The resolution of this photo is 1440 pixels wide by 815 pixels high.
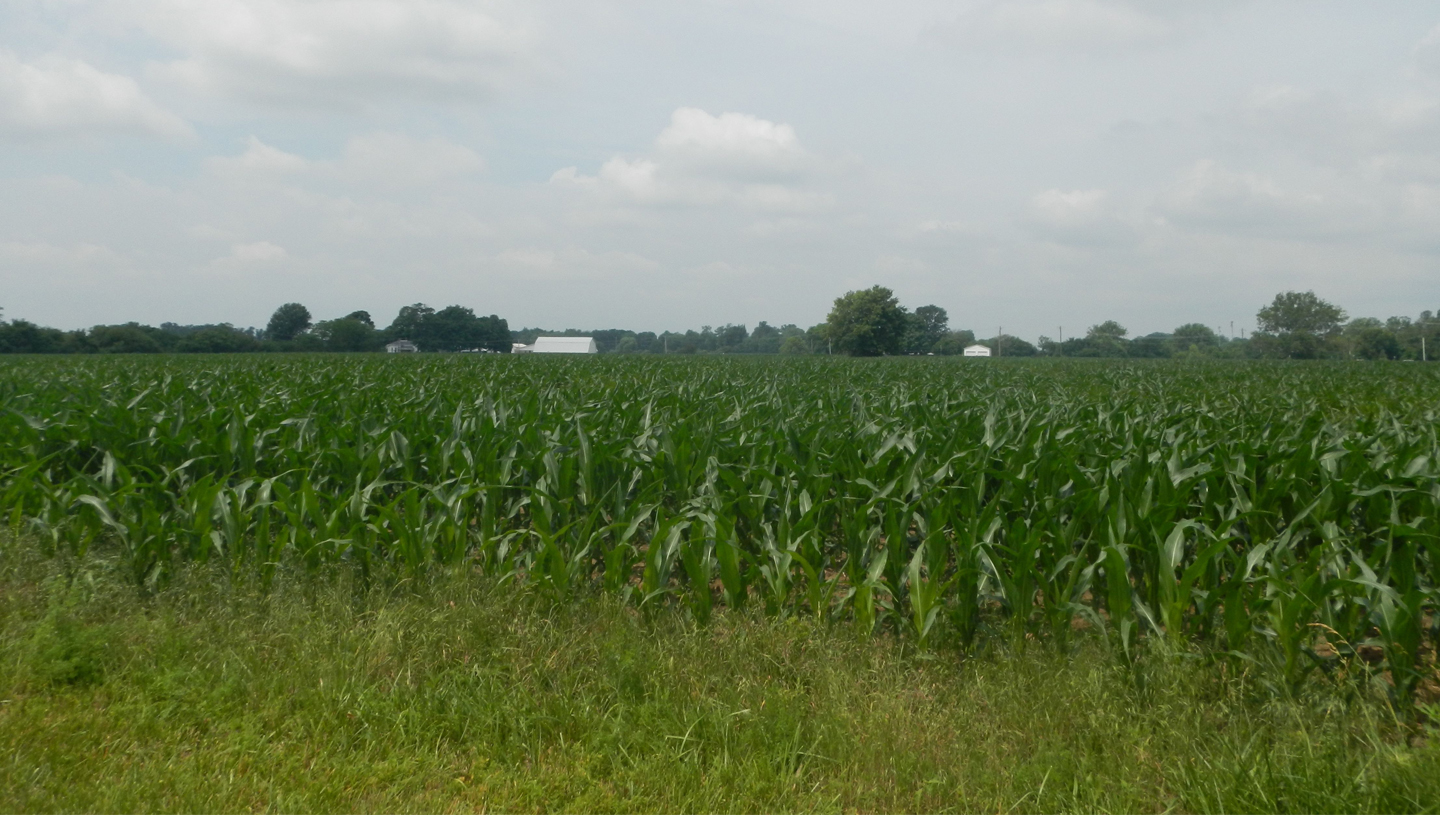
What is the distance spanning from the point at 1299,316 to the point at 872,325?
51826 mm

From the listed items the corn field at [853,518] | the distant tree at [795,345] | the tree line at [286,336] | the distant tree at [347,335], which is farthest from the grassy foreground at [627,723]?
the distant tree at [795,345]

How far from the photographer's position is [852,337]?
3907 inches

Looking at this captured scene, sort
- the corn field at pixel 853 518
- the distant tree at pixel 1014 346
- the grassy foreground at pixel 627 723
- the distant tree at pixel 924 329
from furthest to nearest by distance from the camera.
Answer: the distant tree at pixel 924 329, the distant tree at pixel 1014 346, the corn field at pixel 853 518, the grassy foreground at pixel 627 723

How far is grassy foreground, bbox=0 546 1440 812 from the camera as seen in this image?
117 inches

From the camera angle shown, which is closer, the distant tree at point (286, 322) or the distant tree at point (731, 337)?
the distant tree at point (286, 322)

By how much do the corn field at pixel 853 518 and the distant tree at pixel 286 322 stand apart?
99.5 meters

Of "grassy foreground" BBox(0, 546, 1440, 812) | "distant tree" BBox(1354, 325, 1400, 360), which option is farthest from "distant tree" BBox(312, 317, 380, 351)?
"distant tree" BBox(1354, 325, 1400, 360)

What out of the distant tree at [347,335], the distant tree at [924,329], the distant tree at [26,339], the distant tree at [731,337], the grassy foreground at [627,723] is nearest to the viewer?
the grassy foreground at [627,723]

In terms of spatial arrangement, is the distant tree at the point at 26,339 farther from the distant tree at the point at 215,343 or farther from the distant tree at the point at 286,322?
the distant tree at the point at 286,322

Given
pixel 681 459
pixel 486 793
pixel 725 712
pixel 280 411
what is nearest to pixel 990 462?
pixel 681 459

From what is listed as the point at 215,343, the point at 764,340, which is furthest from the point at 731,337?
the point at 215,343

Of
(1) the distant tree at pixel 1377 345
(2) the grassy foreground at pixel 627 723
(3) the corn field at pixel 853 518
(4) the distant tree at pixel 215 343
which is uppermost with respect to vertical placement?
(1) the distant tree at pixel 1377 345

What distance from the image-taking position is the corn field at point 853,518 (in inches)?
153

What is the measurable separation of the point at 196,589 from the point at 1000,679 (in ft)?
14.5
